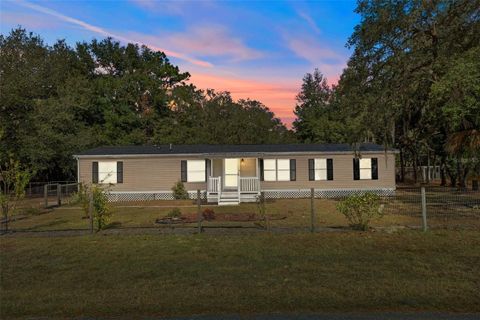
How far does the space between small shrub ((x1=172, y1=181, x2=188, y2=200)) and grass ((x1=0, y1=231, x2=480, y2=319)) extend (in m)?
14.2

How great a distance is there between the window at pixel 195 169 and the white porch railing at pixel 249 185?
3.24 meters

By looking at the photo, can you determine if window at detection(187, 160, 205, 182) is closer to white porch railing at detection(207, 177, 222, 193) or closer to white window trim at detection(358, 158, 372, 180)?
white porch railing at detection(207, 177, 222, 193)

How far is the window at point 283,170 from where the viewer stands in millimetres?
26344

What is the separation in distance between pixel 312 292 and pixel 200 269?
7.50 feet

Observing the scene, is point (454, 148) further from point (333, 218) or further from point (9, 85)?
point (9, 85)

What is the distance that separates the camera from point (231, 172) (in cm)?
2594

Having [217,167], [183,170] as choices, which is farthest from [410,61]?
[183,170]

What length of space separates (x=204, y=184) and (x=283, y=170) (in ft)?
15.4

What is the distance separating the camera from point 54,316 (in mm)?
5293

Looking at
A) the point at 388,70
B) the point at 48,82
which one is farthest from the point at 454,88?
the point at 48,82

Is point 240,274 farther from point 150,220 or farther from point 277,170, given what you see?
point 277,170

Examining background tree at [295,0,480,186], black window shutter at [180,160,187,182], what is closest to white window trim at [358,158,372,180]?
background tree at [295,0,480,186]

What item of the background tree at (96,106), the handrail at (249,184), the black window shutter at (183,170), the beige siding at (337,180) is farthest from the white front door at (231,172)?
the background tree at (96,106)

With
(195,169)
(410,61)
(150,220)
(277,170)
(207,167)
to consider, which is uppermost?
(410,61)
